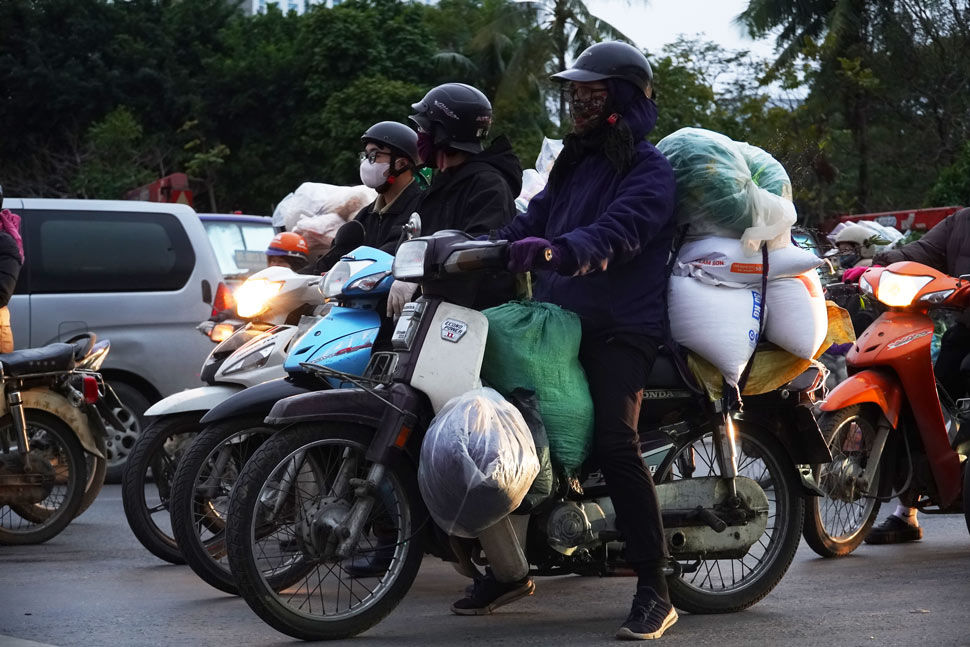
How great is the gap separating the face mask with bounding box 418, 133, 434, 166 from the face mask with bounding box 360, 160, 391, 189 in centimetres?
90

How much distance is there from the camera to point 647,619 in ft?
16.6

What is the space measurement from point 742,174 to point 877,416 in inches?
80.5

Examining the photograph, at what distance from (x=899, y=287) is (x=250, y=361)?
9.76 feet

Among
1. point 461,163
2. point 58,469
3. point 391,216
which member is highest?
point 461,163

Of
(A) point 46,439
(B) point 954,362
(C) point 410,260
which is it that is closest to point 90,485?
(A) point 46,439

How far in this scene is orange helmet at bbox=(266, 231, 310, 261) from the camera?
27.7 feet

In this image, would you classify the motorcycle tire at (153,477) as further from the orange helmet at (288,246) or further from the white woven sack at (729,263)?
the white woven sack at (729,263)

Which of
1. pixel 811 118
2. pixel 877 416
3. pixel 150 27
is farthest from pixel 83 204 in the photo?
pixel 150 27

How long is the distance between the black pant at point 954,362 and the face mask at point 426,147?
8.77 feet

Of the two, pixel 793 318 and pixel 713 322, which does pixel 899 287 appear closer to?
pixel 793 318

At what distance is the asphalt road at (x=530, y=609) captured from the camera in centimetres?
516

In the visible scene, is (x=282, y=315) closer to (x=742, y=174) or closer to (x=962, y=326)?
(x=742, y=174)

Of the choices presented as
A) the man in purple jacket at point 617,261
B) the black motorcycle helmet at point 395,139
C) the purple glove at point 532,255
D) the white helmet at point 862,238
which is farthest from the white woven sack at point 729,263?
the white helmet at point 862,238

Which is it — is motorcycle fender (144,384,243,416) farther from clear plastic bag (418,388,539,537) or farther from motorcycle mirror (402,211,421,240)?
clear plastic bag (418,388,539,537)
